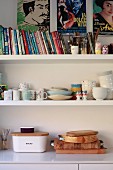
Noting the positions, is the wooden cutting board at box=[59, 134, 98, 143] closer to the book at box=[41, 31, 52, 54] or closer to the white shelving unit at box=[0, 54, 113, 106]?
the white shelving unit at box=[0, 54, 113, 106]

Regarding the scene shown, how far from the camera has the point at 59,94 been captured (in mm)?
2559

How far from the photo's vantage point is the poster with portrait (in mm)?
2699

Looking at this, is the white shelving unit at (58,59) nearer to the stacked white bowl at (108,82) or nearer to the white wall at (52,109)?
the stacked white bowl at (108,82)

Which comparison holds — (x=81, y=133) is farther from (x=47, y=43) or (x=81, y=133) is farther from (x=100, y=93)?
(x=47, y=43)

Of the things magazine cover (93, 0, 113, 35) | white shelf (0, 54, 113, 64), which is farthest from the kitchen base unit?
magazine cover (93, 0, 113, 35)

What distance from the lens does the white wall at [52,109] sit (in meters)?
2.72

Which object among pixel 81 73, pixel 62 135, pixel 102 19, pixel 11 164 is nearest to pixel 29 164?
pixel 11 164

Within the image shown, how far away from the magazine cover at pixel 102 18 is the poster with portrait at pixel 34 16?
0.41 metres

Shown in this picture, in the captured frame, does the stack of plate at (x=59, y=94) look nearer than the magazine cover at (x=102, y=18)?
Yes

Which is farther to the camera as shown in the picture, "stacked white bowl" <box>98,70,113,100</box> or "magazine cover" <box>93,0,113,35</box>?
"magazine cover" <box>93,0,113,35</box>

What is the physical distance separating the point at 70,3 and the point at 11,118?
114cm

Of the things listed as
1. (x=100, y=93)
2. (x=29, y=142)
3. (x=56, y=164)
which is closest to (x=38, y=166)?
(x=56, y=164)

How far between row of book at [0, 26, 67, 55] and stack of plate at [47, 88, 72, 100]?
318 mm

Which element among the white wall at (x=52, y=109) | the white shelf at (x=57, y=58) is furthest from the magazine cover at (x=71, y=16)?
the white shelf at (x=57, y=58)
